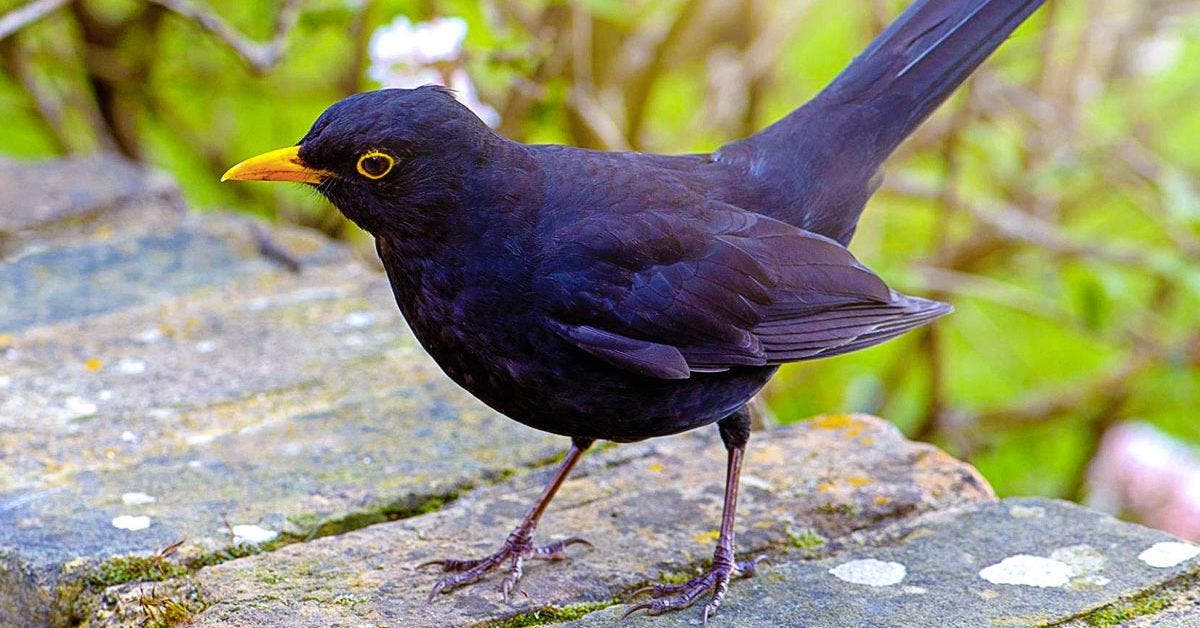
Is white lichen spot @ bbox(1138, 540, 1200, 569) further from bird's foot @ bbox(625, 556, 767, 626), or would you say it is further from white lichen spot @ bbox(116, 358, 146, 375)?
white lichen spot @ bbox(116, 358, 146, 375)

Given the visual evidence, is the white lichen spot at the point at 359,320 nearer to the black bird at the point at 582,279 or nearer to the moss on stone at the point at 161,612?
the black bird at the point at 582,279

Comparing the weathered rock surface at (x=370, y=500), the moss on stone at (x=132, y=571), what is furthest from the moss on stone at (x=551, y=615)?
the moss on stone at (x=132, y=571)

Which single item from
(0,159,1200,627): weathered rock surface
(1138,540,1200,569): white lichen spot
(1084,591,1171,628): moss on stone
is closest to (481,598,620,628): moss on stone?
(0,159,1200,627): weathered rock surface

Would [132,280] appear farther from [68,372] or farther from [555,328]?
[555,328]

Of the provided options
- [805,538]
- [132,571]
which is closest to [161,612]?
[132,571]

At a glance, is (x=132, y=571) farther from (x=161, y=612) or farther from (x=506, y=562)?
(x=506, y=562)

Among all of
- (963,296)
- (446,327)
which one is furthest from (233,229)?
(963,296)
